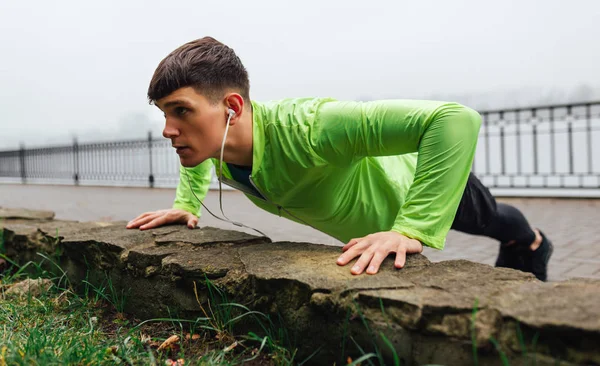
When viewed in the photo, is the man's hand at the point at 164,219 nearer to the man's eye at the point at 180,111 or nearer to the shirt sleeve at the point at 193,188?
the shirt sleeve at the point at 193,188

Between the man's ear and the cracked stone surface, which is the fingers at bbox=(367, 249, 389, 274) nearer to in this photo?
the cracked stone surface

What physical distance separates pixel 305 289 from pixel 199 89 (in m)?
1.03

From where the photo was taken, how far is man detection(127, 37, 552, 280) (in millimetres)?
1990

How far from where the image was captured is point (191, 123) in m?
2.19

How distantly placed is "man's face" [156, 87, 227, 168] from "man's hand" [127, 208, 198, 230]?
791 millimetres

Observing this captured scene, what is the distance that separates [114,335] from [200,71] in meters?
1.17

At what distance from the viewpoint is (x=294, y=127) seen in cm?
228

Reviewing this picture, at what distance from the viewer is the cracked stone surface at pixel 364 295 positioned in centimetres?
124

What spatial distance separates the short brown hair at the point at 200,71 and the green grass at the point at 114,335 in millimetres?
840

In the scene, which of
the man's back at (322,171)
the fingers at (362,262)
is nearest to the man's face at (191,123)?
the man's back at (322,171)

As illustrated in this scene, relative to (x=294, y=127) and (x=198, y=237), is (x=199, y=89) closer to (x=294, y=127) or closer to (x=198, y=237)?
(x=294, y=127)

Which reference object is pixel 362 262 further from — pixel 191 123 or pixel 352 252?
pixel 191 123

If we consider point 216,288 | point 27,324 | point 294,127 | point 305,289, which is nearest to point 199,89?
point 294,127

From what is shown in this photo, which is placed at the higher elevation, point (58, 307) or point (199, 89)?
point (199, 89)
